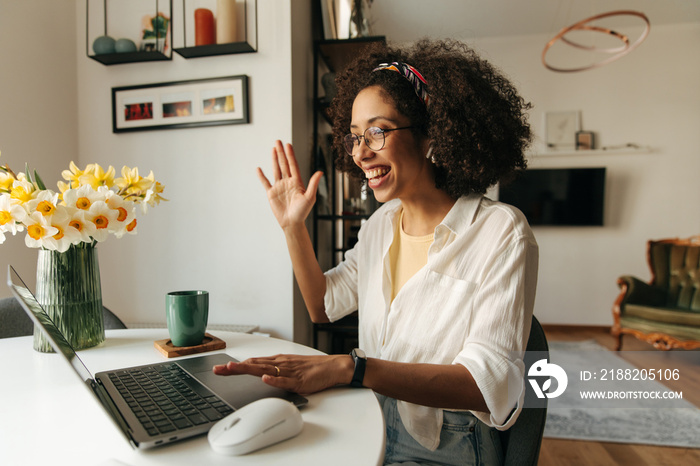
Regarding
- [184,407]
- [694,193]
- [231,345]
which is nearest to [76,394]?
[184,407]

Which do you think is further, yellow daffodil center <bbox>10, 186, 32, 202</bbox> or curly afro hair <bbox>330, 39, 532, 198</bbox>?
curly afro hair <bbox>330, 39, 532, 198</bbox>

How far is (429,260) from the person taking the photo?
3.56ft

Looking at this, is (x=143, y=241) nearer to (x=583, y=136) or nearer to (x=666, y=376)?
(x=666, y=376)

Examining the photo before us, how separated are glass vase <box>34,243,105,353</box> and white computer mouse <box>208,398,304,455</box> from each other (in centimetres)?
A: 62

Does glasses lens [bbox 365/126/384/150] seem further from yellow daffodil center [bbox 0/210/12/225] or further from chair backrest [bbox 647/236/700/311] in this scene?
chair backrest [bbox 647/236/700/311]

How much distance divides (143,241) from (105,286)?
Answer: 0.32m

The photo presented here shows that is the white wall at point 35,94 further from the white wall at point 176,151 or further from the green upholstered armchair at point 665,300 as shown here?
the green upholstered armchair at point 665,300

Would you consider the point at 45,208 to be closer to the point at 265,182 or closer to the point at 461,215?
the point at 265,182

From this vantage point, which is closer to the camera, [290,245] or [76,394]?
[76,394]

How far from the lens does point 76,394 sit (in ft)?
2.57

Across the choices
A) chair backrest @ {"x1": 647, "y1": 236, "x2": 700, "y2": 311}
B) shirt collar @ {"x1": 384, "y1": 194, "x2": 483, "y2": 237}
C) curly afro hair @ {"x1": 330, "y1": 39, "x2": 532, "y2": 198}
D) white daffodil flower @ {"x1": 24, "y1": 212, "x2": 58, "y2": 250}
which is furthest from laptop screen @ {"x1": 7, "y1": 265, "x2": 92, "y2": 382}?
chair backrest @ {"x1": 647, "y1": 236, "x2": 700, "y2": 311}

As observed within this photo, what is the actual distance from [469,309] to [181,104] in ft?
5.76

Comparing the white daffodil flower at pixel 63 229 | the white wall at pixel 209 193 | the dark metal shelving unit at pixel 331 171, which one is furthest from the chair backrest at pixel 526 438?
the dark metal shelving unit at pixel 331 171

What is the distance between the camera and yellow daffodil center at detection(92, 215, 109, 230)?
0.98 meters
